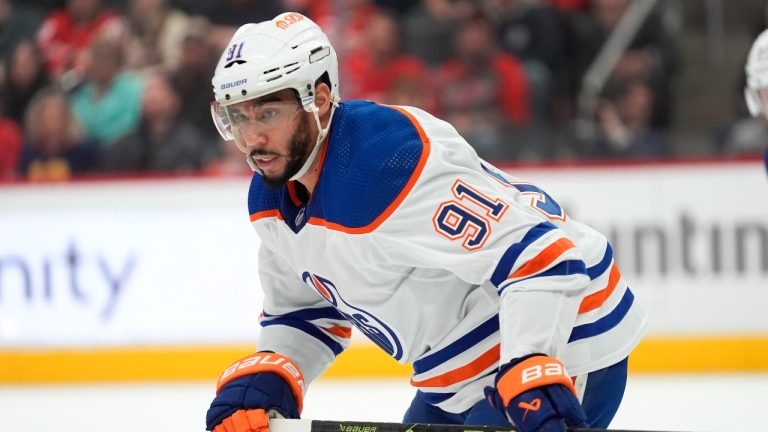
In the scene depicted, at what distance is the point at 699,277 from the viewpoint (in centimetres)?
559

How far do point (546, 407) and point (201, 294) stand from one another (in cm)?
401

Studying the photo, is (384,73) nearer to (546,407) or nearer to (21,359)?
(21,359)

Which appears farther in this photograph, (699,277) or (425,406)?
(699,277)

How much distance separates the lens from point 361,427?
7.32 ft

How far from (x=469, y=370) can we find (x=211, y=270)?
3.53 metres

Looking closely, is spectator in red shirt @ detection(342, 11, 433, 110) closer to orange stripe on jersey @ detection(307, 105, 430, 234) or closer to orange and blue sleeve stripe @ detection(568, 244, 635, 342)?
orange and blue sleeve stripe @ detection(568, 244, 635, 342)

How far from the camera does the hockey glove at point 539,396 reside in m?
1.99

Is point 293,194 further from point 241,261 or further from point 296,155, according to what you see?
point 241,261

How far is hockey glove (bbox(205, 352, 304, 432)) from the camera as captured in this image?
2.42 m

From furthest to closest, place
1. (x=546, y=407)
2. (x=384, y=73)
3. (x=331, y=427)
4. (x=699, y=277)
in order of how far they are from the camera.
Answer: (x=384, y=73) < (x=699, y=277) < (x=331, y=427) < (x=546, y=407)

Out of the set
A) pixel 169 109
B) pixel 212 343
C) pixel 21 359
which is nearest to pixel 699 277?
pixel 212 343

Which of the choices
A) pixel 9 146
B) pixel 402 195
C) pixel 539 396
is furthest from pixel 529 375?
pixel 9 146

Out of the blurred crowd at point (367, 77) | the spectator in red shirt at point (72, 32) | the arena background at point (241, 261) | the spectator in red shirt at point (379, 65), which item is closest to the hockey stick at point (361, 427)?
the arena background at point (241, 261)

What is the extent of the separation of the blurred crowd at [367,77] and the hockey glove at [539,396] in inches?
158
